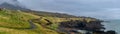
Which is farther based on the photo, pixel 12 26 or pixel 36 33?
pixel 12 26

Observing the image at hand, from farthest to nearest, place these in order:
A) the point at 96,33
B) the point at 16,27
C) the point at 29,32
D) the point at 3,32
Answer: the point at 96,33, the point at 16,27, the point at 29,32, the point at 3,32

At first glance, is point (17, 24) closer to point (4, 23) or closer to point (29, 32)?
point (4, 23)

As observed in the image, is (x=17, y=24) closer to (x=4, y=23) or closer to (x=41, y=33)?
(x=4, y=23)

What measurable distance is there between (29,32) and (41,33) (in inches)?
244

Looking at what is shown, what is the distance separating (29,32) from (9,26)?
50.7 feet

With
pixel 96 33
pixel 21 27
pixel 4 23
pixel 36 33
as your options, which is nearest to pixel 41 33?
pixel 36 33

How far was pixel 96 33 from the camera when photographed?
600 ft

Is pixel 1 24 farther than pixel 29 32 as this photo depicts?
Yes

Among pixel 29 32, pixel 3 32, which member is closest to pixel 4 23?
pixel 29 32

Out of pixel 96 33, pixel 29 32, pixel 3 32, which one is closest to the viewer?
pixel 3 32

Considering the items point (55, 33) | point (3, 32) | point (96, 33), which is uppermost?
point (3, 32)

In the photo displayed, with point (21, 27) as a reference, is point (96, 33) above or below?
below

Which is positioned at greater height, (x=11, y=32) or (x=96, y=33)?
(x=11, y=32)

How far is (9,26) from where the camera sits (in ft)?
433
